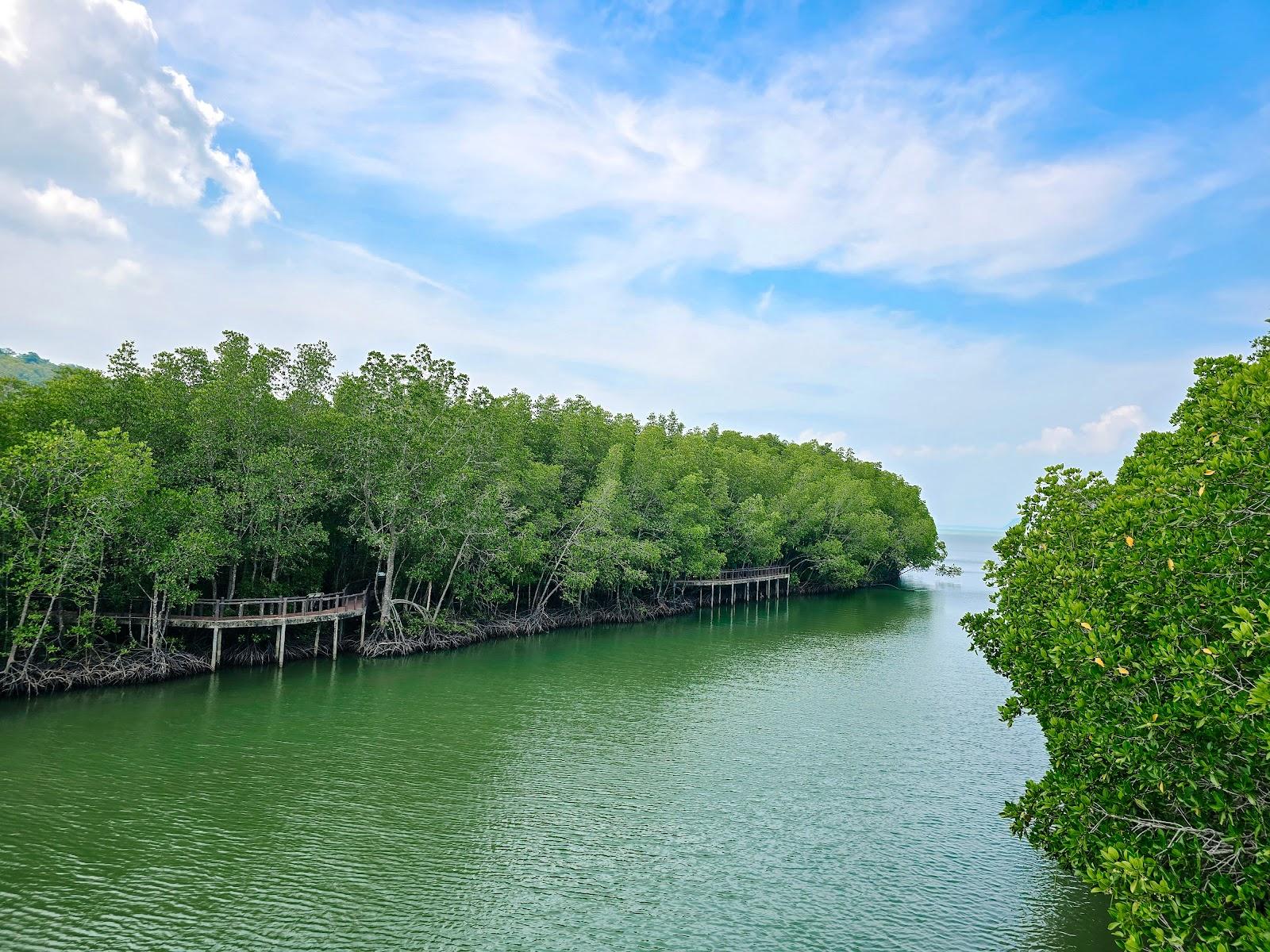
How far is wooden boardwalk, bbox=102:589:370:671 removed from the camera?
22.3 m

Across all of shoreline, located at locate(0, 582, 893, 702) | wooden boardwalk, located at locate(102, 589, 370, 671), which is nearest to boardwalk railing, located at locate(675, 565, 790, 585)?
shoreline, located at locate(0, 582, 893, 702)

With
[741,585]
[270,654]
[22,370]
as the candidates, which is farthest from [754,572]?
[22,370]

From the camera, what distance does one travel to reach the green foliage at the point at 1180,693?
19.3 feet

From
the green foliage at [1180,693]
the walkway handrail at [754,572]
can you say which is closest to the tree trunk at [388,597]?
the green foliage at [1180,693]

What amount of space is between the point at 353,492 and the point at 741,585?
35.6 meters

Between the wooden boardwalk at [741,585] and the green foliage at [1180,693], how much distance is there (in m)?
36.2

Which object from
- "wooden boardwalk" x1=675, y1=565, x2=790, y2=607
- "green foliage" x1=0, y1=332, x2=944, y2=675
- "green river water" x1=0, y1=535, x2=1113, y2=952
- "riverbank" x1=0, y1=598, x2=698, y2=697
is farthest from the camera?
"wooden boardwalk" x1=675, y1=565, x2=790, y2=607

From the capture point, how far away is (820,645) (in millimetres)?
33156

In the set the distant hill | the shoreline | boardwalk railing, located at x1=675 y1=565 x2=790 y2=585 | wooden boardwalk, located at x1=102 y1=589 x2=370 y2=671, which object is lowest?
the shoreline

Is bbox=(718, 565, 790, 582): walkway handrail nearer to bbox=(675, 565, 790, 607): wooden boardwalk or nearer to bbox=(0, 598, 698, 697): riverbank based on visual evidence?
bbox=(675, 565, 790, 607): wooden boardwalk

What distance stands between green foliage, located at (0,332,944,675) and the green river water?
393cm

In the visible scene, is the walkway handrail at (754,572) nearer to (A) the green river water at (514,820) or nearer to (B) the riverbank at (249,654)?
(B) the riverbank at (249,654)

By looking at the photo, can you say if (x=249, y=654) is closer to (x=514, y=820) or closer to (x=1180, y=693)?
(x=514, y=820)

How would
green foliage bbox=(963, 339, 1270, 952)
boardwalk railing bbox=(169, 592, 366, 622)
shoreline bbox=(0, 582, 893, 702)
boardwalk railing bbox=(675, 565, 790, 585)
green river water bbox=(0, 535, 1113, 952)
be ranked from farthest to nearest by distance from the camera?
boardwalk railing bbox=(675, 565, 790, 585), boardwalk railing bbox=(169, 592, 366, 622), shoreline bbox=(0, 582, 893, 702), green river water bbox=(0, 535, 1113, 952), green foliage bbox=(963, 339, 1270, 952)
